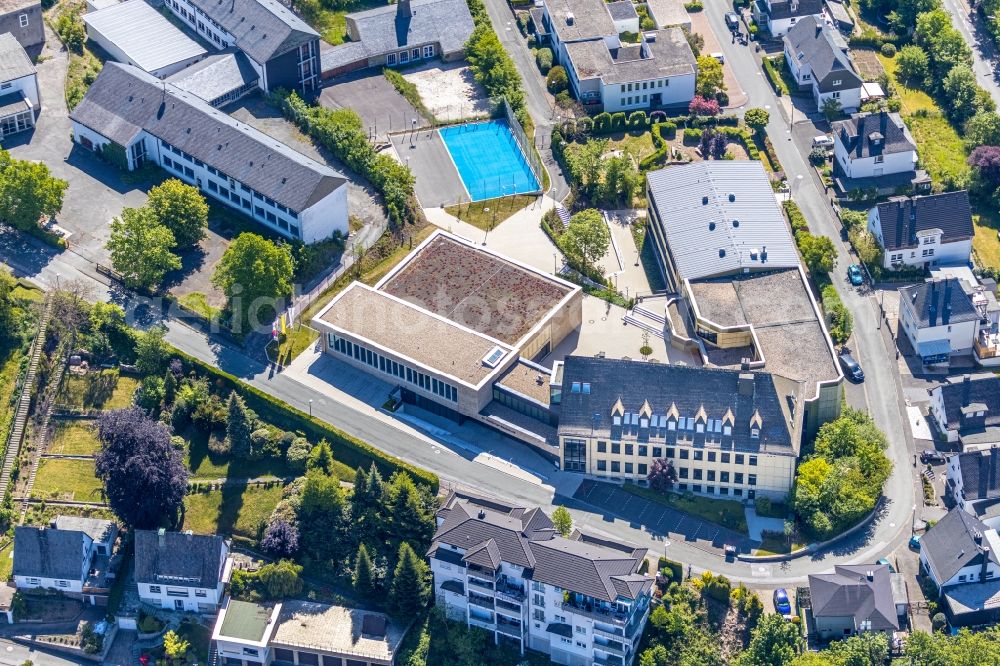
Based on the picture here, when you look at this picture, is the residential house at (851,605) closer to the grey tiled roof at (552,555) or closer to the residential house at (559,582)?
the residential house at (559,582)

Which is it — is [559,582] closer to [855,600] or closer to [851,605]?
[851,605]

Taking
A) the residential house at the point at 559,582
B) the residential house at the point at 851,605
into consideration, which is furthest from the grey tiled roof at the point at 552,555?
the residential house at the point at 851,605

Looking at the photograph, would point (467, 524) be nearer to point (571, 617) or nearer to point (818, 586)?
point (571, 617)

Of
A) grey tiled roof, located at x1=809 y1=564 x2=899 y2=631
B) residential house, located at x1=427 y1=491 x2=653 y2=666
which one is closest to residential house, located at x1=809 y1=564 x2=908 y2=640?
grey tiled roof, located at x1=809 y1=564 x2=899 y2=631

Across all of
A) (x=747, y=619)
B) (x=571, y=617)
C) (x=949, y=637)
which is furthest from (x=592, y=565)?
(x=949, y=637)

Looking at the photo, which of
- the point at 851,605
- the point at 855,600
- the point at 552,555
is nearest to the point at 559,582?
the point at 552,555

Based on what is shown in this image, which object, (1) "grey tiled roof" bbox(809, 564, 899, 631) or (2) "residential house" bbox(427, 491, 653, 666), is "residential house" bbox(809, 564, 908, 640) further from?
(2) "residential house" bbox(427, 491, 653, 666)
